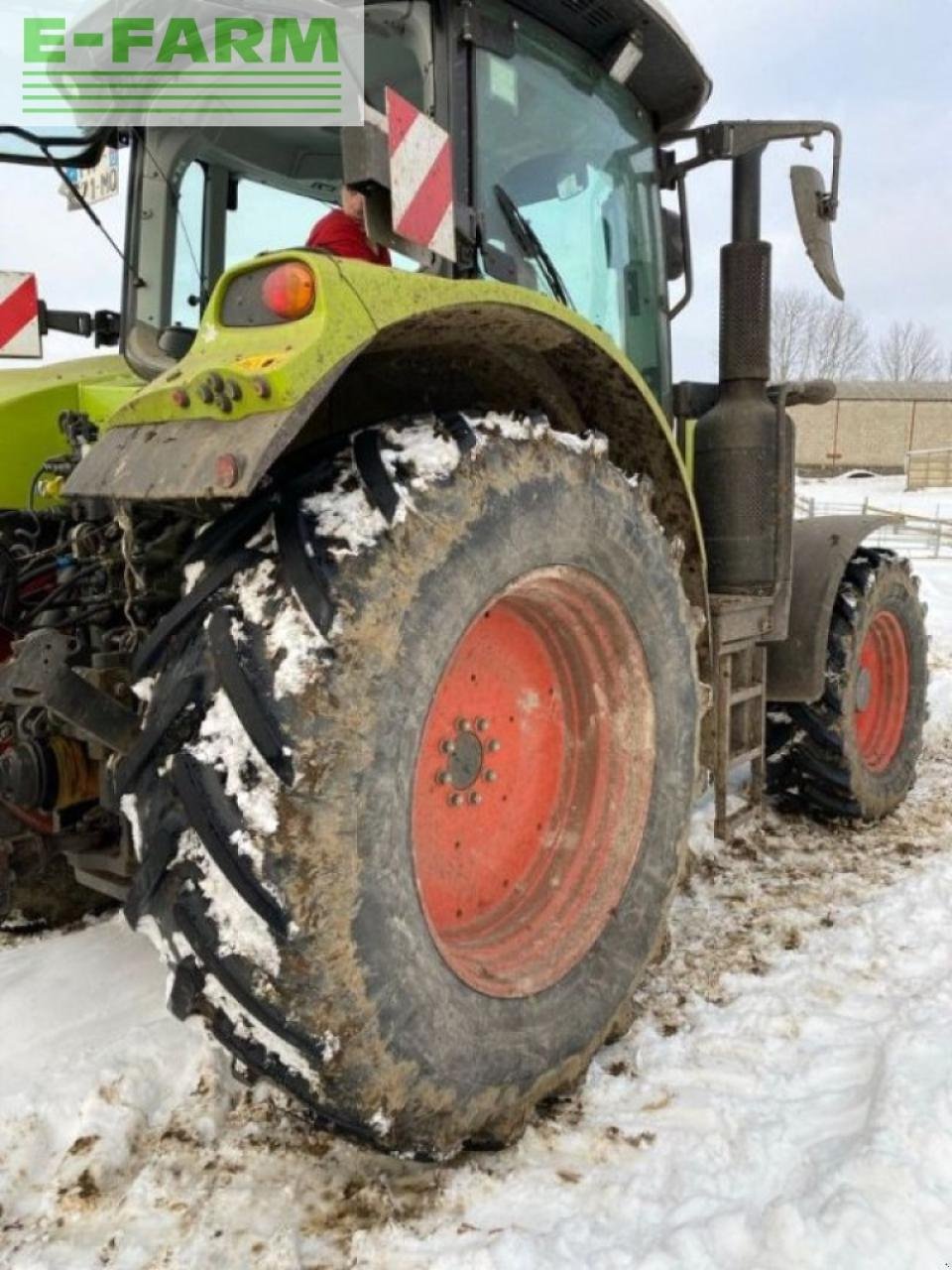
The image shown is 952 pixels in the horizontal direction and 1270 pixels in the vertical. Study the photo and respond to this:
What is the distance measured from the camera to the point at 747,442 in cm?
343

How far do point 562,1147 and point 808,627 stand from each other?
233 centimetres

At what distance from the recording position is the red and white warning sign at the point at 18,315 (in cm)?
304

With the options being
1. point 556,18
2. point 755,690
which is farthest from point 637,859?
point 556,18

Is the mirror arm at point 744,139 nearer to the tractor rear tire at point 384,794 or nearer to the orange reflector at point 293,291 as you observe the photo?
the tractor rear tire at point 384,794

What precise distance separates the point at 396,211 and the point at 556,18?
1256mm

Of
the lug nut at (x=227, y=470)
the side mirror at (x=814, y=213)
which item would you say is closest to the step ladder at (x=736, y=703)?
the side mirror at (x=814, y=213)

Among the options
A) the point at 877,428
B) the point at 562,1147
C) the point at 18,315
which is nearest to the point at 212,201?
the point at 18,315

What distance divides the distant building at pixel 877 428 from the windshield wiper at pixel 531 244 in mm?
41749

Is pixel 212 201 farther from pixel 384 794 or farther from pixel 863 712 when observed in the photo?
pixel 863 712

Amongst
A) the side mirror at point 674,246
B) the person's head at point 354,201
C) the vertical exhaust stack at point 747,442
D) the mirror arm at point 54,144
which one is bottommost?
the vertical exhaust stack at point 747,442

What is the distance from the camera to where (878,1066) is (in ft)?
7.20

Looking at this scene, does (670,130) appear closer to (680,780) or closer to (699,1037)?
(680,780)

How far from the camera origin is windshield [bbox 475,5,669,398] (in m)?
2.51

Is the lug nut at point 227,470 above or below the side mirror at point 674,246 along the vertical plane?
below
